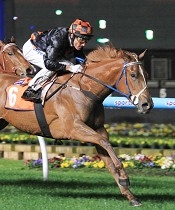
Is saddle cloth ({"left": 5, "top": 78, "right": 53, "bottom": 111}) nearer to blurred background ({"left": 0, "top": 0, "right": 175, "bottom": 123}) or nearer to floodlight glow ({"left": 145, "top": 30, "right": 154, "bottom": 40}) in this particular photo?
blurred background ({"left": 0, "top": 0, "right": 175, "bottom": 123})

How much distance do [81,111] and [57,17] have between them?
5648mm

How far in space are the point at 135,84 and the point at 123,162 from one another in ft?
12.2

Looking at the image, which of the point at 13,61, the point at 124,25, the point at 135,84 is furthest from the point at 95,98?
the point at 124,25

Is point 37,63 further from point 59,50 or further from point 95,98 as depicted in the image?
point 95,98

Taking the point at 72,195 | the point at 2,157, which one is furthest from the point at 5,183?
the point at 2,157

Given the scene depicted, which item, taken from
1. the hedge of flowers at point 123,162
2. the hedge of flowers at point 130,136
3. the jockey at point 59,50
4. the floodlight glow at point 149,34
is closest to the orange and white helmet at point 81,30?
A: the jockey at point 59,50

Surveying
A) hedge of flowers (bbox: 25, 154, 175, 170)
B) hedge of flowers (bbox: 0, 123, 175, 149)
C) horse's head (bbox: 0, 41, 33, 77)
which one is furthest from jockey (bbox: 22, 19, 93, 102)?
hedge of flowers (bbox: 0, 123, 175, 149)

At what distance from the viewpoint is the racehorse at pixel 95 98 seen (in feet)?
29.8

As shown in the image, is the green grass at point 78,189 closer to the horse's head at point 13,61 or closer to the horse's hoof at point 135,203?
the horse's hoof at point 135,203

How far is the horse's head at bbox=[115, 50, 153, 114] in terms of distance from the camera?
9016 mm

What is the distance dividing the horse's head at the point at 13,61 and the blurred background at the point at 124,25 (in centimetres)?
280

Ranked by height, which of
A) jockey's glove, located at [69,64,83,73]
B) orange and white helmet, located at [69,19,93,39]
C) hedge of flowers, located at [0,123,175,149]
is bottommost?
hedge of flowers, located at [0,123,175,149]

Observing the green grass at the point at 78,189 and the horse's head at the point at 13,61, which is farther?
the horse's head at the point at 13,61

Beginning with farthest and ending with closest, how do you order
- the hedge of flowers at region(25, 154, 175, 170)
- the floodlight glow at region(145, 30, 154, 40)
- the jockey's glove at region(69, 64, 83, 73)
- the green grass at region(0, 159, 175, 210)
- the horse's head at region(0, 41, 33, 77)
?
the floodlight glow at region(145, 30, 154, 40)
the hedge of flowers at region(25, 154, 175, 170)
the horse's head at region(0, 41, 33, 77)
the jockey's glove at region(69, 64, 83, 73)
the green grass at region(0, 159, 175, 210)
